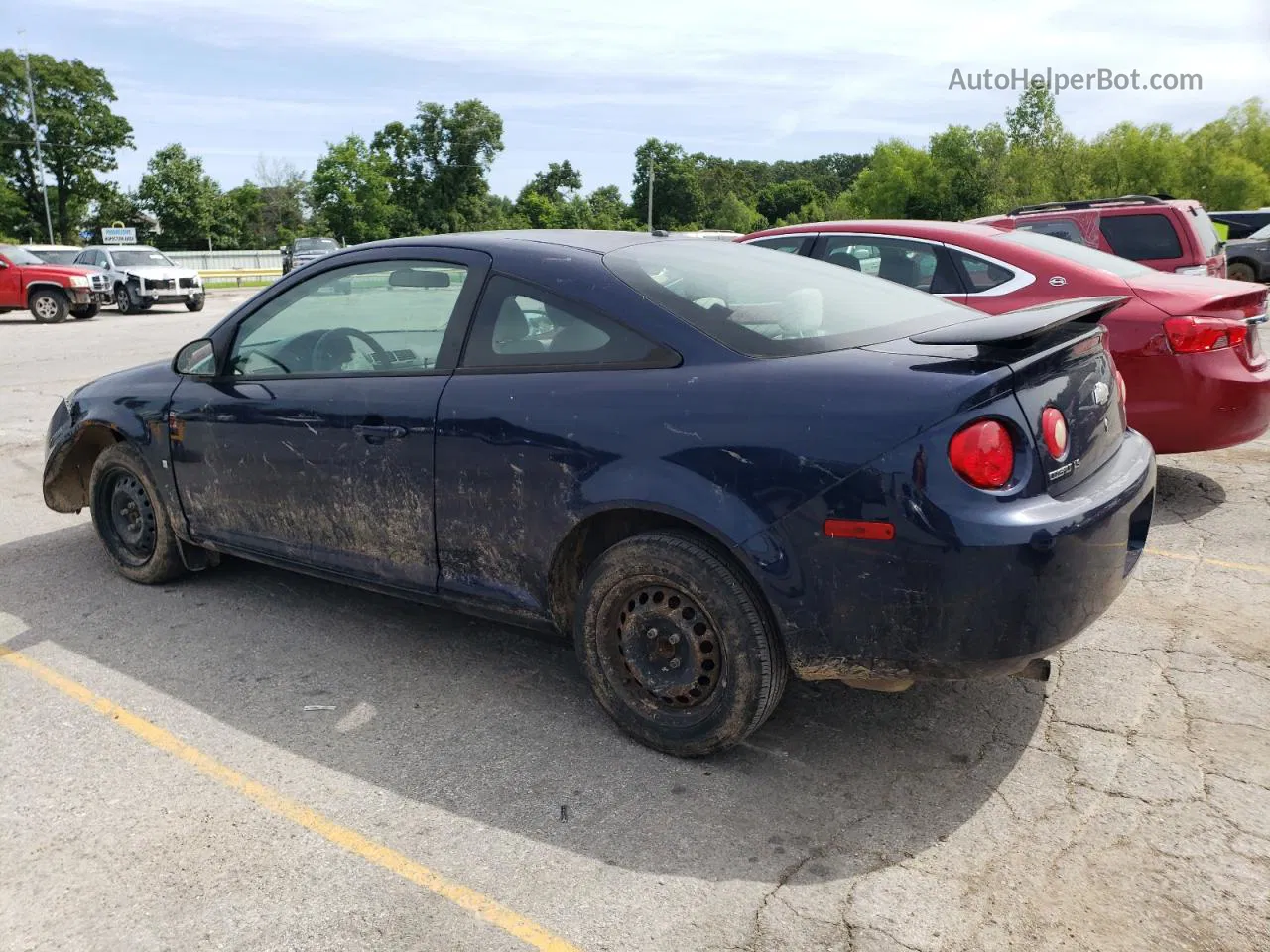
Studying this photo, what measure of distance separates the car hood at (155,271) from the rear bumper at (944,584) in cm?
2455

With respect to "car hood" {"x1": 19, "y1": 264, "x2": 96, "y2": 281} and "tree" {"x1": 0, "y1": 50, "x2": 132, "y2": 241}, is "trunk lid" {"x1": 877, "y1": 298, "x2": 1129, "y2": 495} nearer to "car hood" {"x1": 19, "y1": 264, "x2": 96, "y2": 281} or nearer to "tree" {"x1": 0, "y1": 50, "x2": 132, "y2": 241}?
"car hood" {"x1": 19, "y1": 264, "x2": 96, "y2": 281}

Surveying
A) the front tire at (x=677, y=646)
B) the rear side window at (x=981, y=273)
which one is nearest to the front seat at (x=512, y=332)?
the front tire at (x=677, y=646)

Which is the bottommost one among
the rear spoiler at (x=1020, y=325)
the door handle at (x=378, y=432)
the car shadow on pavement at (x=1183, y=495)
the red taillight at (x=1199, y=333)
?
the car shadow on pavement at (x=1183, y=495)

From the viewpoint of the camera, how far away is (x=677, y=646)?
3039mm

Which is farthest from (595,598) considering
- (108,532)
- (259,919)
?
(108,532)

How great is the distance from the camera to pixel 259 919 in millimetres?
2422

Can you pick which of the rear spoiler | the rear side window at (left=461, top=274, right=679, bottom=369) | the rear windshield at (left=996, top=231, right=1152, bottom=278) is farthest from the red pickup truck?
the rear spoiler

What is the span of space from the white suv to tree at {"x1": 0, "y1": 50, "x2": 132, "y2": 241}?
5050 cm

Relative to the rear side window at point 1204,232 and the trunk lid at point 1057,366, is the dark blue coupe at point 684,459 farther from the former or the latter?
the rear side window at point 1204,232

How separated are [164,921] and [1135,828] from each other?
2462 mm

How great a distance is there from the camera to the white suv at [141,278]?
2378 centimetres

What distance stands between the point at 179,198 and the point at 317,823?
6946cm

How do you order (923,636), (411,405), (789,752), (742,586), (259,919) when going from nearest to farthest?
(259,919), (923,636), (742,586), (789,752), (411,405)

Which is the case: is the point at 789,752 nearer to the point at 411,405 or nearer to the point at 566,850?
→ the point at 566,850
